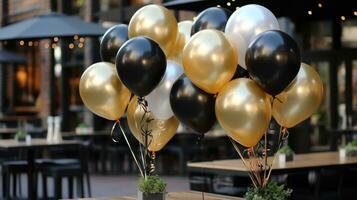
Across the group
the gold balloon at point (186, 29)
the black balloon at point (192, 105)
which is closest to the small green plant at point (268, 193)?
the black balloon at point (192, 105)

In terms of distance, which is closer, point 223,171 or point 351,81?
point 223,171

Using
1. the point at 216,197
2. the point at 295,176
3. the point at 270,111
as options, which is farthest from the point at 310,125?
the point at 270,111

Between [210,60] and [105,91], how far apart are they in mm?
987

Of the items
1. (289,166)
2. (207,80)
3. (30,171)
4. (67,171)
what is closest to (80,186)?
(67,171)

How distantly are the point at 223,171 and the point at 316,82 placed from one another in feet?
8.41

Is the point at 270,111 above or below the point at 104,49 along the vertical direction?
below

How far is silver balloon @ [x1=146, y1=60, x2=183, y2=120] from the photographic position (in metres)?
5.19

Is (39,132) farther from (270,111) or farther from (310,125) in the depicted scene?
(270,111)

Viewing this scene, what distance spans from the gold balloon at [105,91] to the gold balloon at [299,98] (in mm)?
1189

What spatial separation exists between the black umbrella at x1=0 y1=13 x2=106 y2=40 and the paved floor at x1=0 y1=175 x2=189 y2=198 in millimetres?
2583

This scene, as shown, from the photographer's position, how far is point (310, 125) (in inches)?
519

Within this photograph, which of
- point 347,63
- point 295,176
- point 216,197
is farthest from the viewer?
point 347,63

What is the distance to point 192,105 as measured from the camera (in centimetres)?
475

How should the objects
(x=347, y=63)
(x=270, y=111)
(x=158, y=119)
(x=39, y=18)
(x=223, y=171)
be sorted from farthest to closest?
(x=347, y=63), (x=39, y=18), (x=223, y=171), (x=158, y=119), (x=270, y=111)
